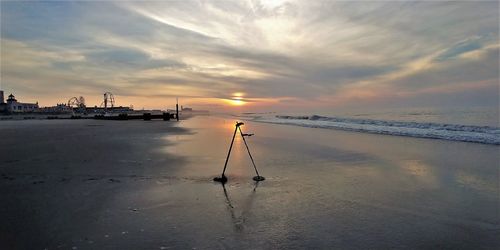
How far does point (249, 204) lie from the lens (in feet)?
24.1

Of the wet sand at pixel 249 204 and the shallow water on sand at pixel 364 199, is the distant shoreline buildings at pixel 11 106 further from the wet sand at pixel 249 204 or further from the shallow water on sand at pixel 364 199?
the shallow water on sand at pixel 364 199

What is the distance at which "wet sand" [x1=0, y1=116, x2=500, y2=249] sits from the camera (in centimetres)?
538

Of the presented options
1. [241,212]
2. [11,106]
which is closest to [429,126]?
[241,212]

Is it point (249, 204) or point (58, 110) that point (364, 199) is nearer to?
point (249, 204)

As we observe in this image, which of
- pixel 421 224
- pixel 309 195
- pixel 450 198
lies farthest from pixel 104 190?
pixel 450 198

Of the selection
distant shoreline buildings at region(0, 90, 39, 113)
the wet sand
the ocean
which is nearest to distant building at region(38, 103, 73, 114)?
distant shoreline buildings at region(0, 90, 39, 113)

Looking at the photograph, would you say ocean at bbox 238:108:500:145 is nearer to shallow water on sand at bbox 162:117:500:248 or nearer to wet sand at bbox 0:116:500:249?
shallow water on sand at bbox 162:117:500:248

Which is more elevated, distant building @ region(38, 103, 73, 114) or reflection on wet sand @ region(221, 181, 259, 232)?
distant building @ region(38, 103, 73, 114)

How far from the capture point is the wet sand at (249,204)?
5375 millimetres

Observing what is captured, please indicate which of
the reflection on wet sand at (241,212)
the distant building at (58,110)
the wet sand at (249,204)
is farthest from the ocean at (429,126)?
the distant building at (58,110)

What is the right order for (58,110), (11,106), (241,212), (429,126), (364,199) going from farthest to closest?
(58,110)
(11,106)
(429,126)
(364,199)
(241,212)

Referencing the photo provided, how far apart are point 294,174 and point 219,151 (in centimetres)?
674

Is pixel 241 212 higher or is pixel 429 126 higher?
pixel 429 126

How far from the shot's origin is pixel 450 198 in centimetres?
783
